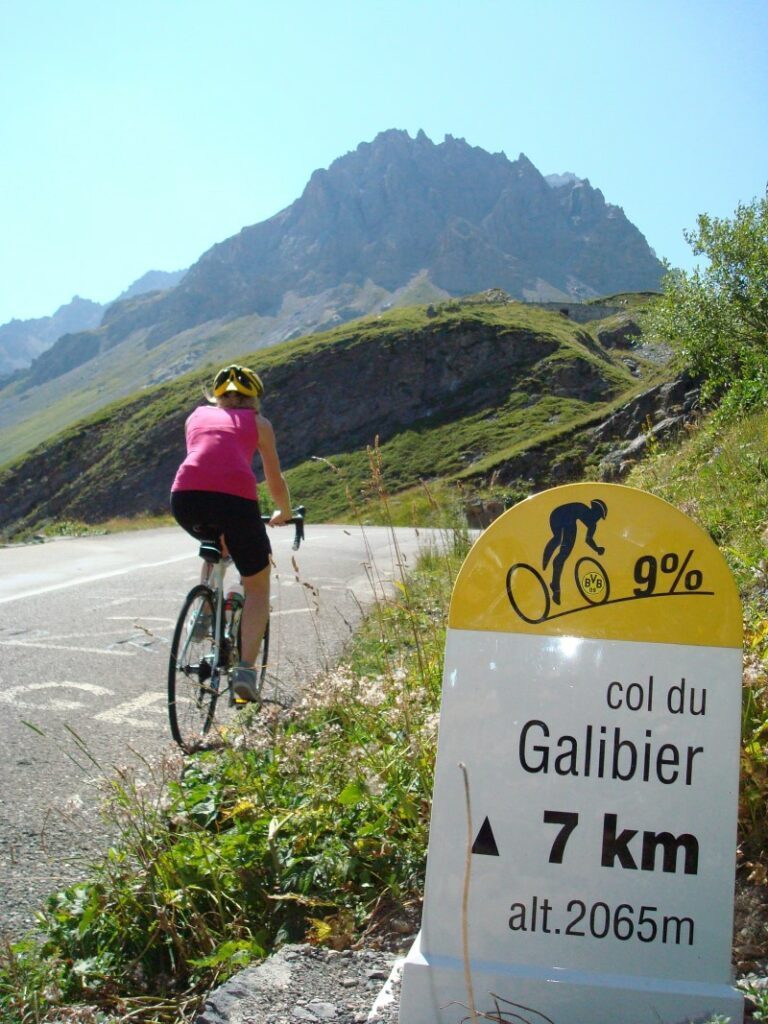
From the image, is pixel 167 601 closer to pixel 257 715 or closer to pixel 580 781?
pixel 257 715

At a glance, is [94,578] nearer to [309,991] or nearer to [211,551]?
[211,551]

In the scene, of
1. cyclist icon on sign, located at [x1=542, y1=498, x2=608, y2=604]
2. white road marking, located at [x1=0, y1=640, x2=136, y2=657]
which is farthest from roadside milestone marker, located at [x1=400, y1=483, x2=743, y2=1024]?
white road marking, located at [x1=0, y1=640, x2=136, y2=657]

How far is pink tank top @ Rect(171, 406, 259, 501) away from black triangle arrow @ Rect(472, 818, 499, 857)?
280cm

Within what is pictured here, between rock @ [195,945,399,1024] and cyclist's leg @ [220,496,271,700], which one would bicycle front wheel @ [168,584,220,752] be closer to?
cyclist's leg @ [220,496,271,700]

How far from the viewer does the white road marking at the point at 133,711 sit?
4871 mm

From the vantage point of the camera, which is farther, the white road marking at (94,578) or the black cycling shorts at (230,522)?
the white road marking at (94,578)

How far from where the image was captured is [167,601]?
362 inches

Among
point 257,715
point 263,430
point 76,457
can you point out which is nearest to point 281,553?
point 263,430

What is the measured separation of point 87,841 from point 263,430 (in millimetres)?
2299

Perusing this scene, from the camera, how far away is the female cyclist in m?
4.71

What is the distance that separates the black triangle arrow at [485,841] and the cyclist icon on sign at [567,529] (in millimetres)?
532

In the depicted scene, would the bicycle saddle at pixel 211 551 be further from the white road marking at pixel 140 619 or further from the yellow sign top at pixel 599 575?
the white road marking at pixel 140 619

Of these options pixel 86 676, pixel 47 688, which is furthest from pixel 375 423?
pixel 47 688

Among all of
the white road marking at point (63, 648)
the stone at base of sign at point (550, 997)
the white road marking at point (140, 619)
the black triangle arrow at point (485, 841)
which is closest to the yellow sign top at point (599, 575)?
the black triangle arrow at point (485, 841)
